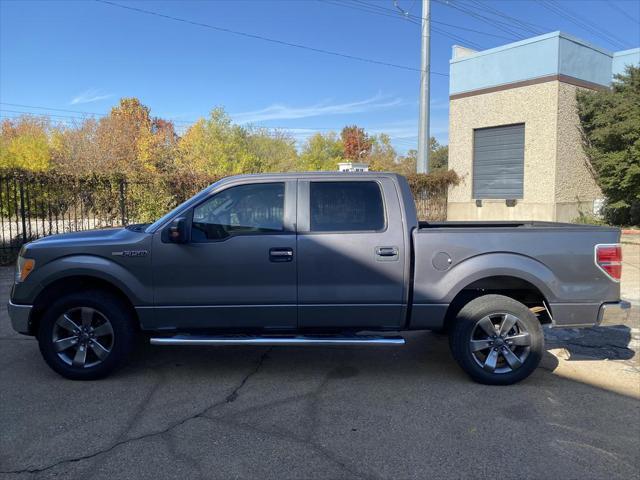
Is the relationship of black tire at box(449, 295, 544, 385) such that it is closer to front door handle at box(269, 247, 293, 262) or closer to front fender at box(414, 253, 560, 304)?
front fender at box(414, 253, 560, 304)

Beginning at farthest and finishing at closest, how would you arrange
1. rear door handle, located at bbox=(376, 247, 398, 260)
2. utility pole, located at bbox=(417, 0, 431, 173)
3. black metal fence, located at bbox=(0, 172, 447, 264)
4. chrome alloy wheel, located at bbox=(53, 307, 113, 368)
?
utility pole, located at bbox=(417, 0, 431, 173)
black metal fence, located at bbox=(0, 172, 447, 264)
chrome alloy wheel, located at bbox=(53, 307, 113, 368)
rear door handle, located at bbox=(376, 247, 398, 260)

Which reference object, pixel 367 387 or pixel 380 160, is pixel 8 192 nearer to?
pixel 367 387

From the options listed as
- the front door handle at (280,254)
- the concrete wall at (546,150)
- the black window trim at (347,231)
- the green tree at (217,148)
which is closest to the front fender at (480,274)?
the black window trim at (347,231)

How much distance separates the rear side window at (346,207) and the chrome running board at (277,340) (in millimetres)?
1007

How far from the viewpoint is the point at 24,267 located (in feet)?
15.3

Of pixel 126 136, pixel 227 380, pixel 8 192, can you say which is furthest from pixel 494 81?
pixel 126 136

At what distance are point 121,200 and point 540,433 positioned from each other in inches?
450

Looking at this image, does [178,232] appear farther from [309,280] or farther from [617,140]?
[617,140]

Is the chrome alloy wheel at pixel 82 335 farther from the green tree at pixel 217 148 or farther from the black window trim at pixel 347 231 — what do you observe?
the green tree at pixel 217 148

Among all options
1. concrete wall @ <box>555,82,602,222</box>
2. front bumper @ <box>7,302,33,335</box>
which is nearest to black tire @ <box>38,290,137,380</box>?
front bumper @ <box>7,302,33,335</box>

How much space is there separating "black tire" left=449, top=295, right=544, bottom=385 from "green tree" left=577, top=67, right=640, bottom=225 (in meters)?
14.4

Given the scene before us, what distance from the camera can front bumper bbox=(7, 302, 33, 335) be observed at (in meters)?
4.62

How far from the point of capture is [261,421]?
388cm

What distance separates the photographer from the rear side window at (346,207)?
4641mm
